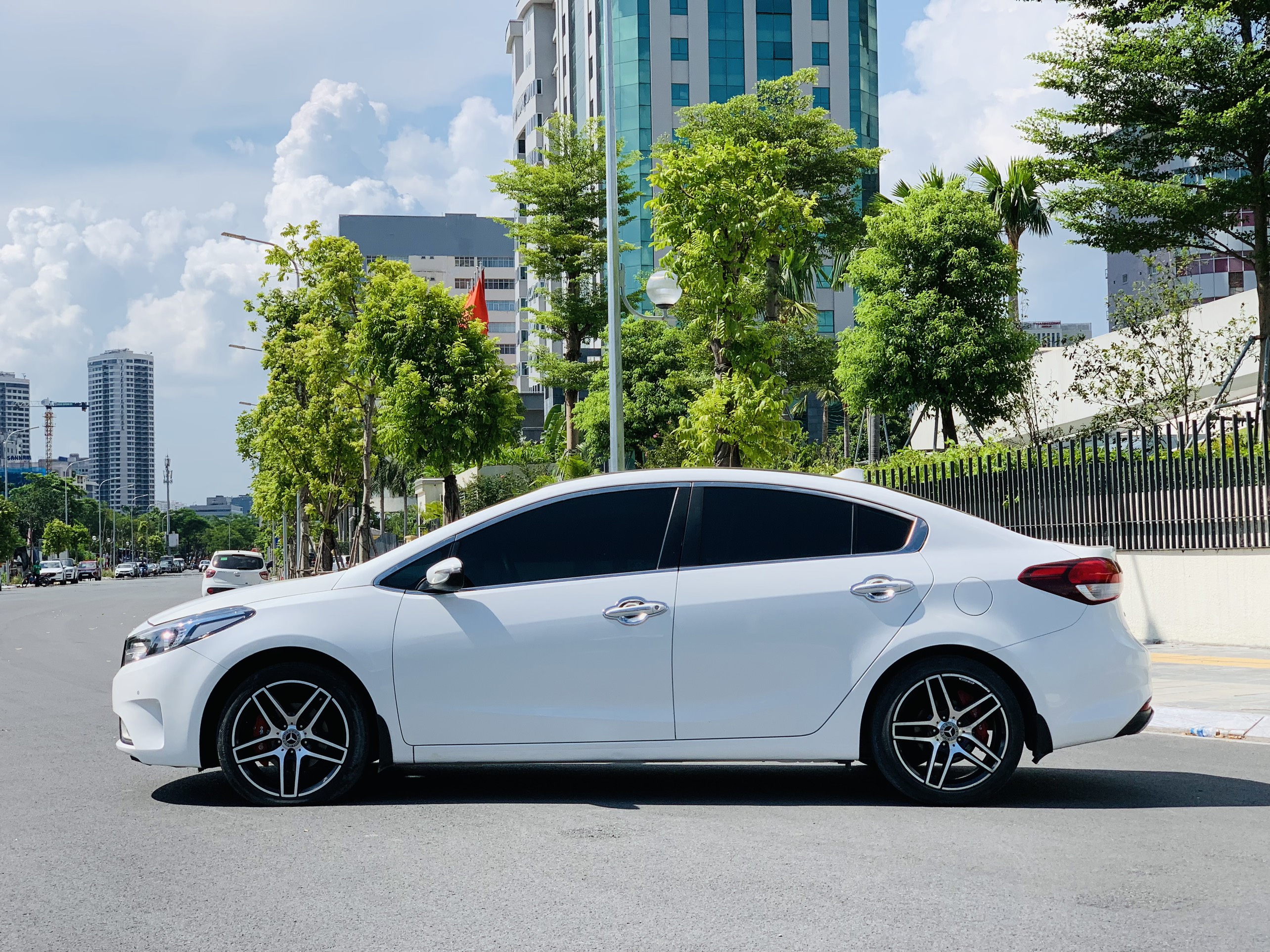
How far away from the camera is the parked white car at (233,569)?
115 ft

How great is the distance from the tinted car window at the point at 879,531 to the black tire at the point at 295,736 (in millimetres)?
2535

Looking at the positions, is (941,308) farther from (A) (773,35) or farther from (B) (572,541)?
(A) (773,35)

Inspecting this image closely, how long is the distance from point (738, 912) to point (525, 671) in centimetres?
Answer: 199

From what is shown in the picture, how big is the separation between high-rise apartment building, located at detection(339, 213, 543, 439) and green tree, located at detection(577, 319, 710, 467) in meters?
72.7

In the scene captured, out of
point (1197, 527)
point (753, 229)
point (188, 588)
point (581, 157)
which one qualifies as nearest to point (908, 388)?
point (753, 229)

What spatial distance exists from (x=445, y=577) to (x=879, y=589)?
206 centimetres

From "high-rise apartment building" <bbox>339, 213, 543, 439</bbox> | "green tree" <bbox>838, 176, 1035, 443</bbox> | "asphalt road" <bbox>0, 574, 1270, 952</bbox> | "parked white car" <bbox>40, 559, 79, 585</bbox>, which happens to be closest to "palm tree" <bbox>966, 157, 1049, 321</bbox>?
"green tree" <bbox>838, 176, 1035, 443</bbox>

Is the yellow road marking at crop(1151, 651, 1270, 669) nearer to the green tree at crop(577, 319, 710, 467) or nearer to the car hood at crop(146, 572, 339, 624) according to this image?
the car hood at crop(146, 572, 339, 624)

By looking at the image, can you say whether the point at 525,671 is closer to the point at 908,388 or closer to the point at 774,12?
the point at 908,388

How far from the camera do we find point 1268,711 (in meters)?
9.30

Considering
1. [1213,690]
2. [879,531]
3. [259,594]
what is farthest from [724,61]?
[259,594]

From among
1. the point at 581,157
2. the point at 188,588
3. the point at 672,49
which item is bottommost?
the point at 188,588

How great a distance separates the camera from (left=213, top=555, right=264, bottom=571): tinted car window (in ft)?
119

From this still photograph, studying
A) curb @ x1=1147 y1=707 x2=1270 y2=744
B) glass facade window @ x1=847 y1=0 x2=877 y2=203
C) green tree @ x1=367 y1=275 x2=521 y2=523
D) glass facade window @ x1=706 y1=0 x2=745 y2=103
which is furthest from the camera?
glass facade window @ x1=847 y1=0 x2=877 y2=203
